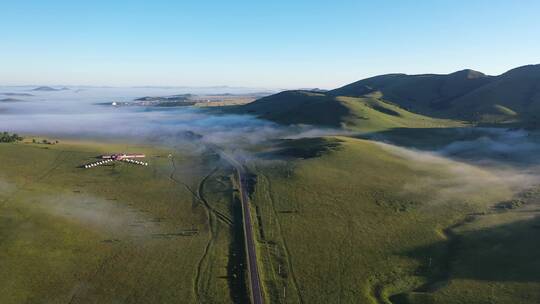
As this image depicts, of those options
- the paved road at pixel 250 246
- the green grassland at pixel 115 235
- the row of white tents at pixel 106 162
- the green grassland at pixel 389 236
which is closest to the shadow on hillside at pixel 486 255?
the green grassland at pixel 389 236

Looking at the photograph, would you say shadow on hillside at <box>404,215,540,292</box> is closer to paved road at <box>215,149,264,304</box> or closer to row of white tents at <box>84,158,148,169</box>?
paved road at <box>215,149,264,304</box>

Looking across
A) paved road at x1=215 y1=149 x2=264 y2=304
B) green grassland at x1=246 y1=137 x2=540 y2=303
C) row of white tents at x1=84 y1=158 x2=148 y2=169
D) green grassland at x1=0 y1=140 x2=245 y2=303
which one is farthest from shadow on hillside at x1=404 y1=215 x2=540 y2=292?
row of white tents at x1=84 y1=158 x2=148 y2=169

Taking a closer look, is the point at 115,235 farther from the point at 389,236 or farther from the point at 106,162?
the point at 106,162

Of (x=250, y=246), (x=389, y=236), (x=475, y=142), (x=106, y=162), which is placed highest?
(x=475, y=142)

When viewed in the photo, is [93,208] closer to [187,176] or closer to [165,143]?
[187,176]

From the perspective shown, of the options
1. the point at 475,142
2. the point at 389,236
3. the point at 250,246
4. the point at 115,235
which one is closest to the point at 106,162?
the point at 115,235
